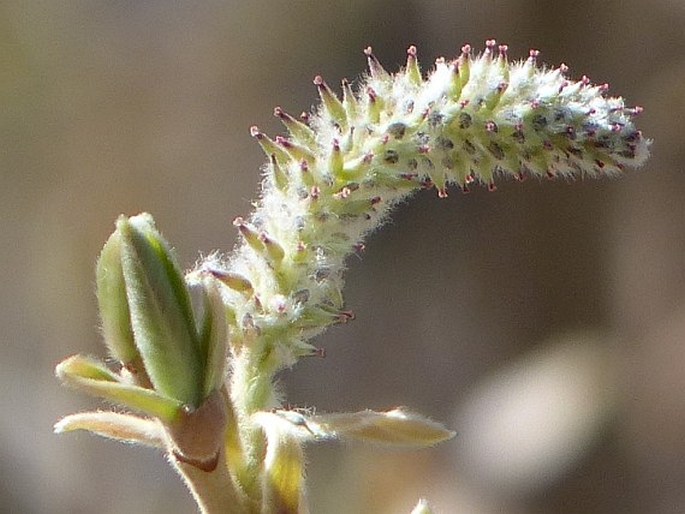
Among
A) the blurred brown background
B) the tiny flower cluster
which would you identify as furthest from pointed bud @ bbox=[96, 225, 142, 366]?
the blurred brown background

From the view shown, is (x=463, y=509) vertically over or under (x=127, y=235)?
over

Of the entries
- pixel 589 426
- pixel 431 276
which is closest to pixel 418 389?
pixel 431 276

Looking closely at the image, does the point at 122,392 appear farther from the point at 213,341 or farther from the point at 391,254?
the point at 391,254

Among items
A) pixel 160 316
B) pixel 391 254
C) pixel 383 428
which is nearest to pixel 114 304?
pixel 160 316

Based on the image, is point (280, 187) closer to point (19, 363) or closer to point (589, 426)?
point (19, 363)

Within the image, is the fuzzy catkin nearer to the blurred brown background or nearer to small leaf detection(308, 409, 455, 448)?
small leaf detection(308, 409, 455, 448)

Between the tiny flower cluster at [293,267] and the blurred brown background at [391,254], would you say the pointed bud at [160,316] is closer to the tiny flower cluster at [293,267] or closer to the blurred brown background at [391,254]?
the tiny flower cluster at [293,267]
